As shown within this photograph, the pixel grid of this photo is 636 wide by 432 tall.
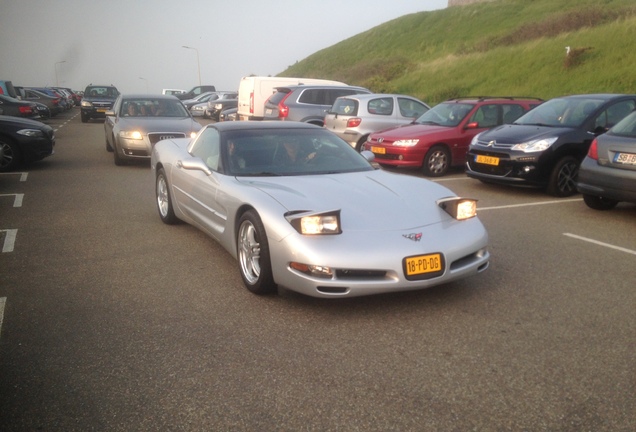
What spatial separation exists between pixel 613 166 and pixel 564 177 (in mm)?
2077

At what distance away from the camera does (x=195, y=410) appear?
308 centimetres

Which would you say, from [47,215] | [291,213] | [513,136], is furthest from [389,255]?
[513,136]

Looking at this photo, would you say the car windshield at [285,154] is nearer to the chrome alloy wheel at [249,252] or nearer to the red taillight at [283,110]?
the chrome alloy wheel at [249,252]

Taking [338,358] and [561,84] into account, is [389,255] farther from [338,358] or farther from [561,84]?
[561,84]

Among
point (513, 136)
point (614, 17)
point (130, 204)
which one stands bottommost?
point (130, 204)

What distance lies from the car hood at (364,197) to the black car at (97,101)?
87.9ft

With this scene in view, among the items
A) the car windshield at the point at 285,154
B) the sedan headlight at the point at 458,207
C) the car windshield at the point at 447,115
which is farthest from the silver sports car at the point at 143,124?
the sedan headlight at the point at 458,207

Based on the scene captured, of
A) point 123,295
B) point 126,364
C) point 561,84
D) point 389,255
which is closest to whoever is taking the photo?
point 126,364

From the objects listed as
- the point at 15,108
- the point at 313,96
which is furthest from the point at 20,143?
the point at 15,108

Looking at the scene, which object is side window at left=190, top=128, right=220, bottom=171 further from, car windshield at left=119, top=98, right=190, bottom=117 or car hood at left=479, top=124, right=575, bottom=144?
car windshield at left=119, top=98, right=190, bottom=117

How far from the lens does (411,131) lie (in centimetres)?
1187

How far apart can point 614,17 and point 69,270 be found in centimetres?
3553

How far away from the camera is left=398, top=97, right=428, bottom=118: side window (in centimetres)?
1423

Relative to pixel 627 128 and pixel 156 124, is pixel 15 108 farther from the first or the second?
pixel 627 128
